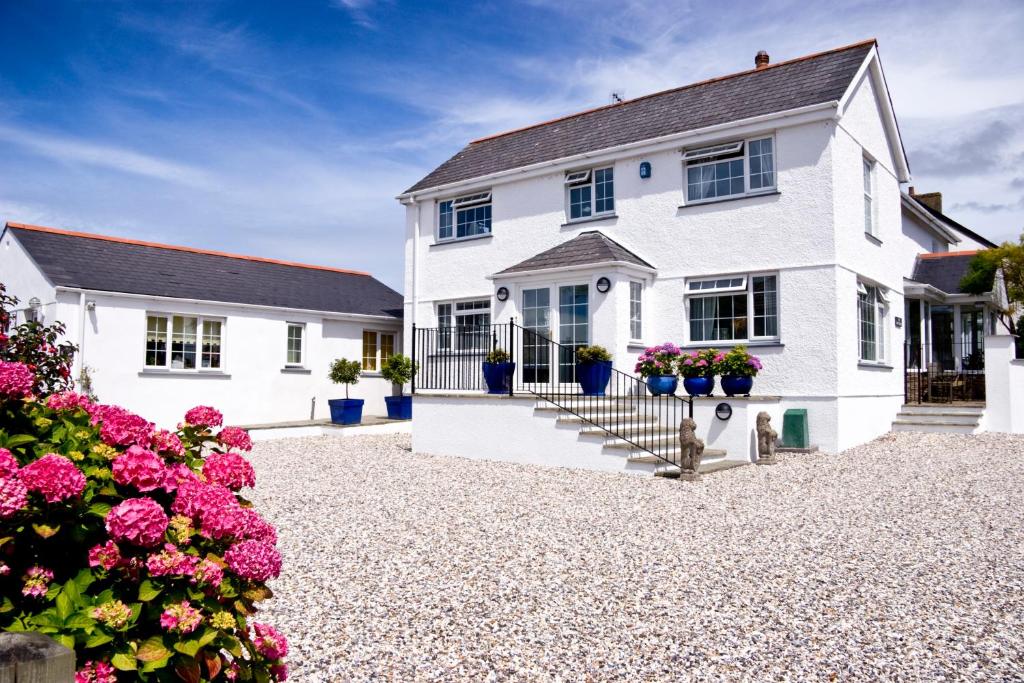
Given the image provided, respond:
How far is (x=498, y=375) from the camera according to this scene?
510 inches

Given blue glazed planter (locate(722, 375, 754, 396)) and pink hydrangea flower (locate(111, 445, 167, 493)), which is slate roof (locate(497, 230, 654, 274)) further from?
pink hydrangea flower (locate(111, 445, 167, 493))

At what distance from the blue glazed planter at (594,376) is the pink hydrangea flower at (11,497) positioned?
37.9ft

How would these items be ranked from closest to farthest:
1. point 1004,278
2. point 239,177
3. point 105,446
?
point 105,446 < point 239,177 < point 1004,278

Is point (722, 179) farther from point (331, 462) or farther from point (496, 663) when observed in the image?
point (496, 663)

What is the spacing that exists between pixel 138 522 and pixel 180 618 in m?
0.31

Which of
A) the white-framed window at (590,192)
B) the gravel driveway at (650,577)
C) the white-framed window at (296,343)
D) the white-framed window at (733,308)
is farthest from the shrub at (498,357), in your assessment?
the white-framed window at (296,343)

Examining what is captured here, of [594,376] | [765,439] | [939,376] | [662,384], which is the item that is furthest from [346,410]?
[939,376]

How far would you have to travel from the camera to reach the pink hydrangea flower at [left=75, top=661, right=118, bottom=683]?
2.11 m

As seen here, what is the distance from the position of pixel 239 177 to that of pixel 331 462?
23.2ft

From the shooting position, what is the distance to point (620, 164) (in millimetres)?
16109

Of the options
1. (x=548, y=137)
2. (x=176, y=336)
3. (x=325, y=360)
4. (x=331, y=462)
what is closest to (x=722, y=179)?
(x=548, y=137)

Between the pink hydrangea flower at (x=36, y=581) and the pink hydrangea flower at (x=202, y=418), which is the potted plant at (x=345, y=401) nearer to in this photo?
the pink hydrangea flower at (x=202, y=418)

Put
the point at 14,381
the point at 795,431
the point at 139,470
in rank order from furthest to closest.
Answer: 1. the point at 795,431
2. the point at 14,381
3. the point at 139,470

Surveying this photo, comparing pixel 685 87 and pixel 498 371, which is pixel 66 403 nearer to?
pixel 498 371
